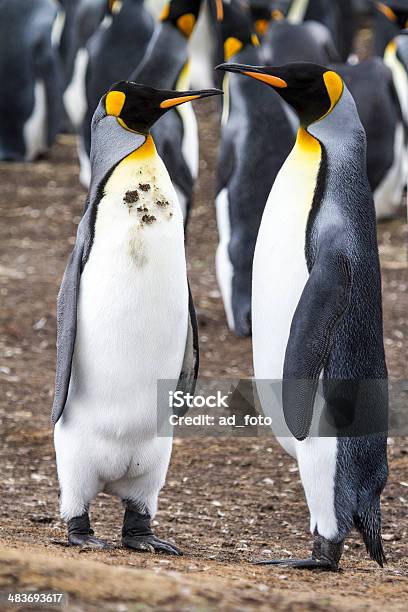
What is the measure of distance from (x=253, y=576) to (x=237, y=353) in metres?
3.38

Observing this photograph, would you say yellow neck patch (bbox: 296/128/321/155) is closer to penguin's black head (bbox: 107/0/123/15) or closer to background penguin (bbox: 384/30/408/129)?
background penguin (bbox: 384/30/408/129)

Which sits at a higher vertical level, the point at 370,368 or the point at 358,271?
the point at 358,271

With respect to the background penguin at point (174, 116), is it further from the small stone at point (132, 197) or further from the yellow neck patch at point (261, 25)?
the yellow neck patch at point (261, 25)

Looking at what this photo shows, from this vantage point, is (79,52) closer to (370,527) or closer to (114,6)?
(114,6)

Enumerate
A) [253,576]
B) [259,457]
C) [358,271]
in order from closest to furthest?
[253,576], [358,271], [259,457]

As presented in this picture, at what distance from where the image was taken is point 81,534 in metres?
3.59

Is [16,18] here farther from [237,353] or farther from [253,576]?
[253,576]

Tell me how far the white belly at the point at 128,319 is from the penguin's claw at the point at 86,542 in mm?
308

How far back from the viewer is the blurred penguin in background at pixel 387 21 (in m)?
10.9

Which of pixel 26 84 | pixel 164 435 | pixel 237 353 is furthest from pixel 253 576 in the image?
pixel 26 84

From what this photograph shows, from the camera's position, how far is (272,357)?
3.65m

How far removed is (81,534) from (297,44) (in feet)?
25.8

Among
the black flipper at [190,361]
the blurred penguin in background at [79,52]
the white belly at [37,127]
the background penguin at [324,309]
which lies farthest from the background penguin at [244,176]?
the white belly at [37,127]

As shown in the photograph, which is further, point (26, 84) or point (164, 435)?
point (26, 84)
